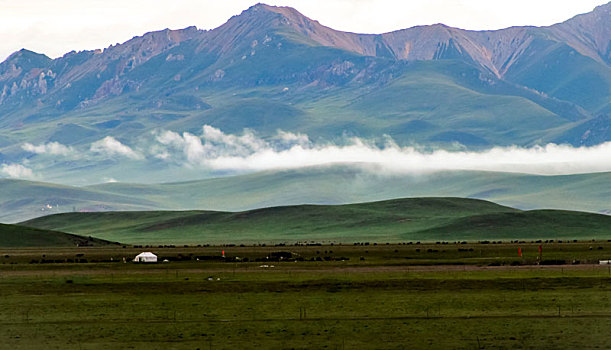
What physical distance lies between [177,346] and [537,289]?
107 feet

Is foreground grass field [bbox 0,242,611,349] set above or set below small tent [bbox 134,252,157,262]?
below

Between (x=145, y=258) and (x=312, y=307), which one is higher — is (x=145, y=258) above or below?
above

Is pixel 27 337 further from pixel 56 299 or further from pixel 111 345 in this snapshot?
pixel 56 299

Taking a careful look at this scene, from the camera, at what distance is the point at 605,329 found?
197 feet

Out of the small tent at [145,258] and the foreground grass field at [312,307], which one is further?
the small tent at [145,258]

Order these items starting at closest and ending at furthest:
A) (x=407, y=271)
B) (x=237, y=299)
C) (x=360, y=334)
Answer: (x=360, y=334), (x=237, y=299), (x=407, y=271)

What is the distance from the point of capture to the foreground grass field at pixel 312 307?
59.6 m

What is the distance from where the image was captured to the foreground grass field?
59594mm

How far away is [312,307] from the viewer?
73562mm

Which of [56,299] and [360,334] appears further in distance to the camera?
[56,299]

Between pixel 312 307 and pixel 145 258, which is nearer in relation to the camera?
pixel 312 307

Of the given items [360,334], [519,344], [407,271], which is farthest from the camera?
[407,271]

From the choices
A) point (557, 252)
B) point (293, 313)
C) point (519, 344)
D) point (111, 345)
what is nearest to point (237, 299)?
point (293, 313)

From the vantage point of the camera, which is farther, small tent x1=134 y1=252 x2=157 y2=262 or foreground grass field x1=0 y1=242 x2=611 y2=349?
small tent x1=134 y1=252 x2=157 y2=262
